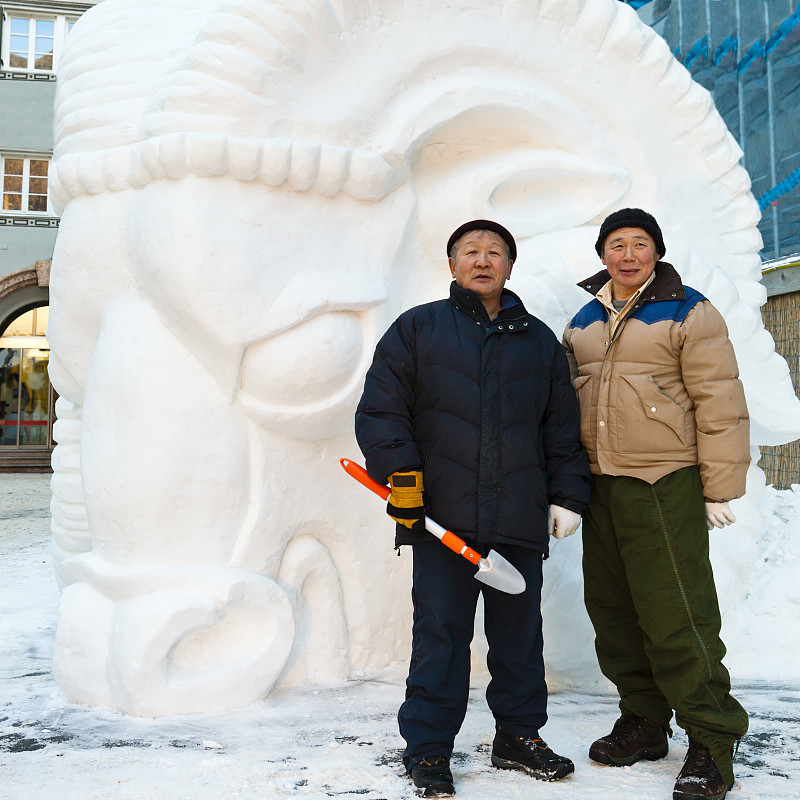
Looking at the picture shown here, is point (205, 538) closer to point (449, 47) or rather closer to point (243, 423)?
point (243, 423)

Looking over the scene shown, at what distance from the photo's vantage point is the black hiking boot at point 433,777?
70.8 inches

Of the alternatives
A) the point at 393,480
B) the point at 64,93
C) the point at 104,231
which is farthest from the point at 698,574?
the point at 64,93

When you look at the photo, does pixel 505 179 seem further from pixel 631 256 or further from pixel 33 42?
pixel 33 42

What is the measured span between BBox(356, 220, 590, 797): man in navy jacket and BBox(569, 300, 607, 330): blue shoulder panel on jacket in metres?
0.19

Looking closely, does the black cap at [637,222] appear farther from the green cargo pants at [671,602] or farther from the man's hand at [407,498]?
the man's hand at [407,498]

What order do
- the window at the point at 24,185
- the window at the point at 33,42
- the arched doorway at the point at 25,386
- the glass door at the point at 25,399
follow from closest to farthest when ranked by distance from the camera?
1. the window at the point at 24,185
2. the window at the point at 33,42
3. the arched doorway at the point at 25,386
4. the glass door at the point at 25,399

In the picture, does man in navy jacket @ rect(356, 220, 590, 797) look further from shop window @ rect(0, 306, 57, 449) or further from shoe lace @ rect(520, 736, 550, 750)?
shop window @ rect(0, 306, 57, 449)

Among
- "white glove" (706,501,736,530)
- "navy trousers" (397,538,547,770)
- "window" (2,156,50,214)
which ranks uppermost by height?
"window" (2,156,50,214)

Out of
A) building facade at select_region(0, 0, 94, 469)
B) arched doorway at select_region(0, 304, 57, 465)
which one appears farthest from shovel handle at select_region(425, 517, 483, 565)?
arched doorway at select_region(0, 304, 57, 465)

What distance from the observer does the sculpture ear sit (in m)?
2.78

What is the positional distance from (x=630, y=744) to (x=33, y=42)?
14.5 m

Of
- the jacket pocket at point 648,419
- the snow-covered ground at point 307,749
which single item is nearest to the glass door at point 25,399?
the snow-covered ground at point 307,749

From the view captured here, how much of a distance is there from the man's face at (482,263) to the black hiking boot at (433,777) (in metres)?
1.12

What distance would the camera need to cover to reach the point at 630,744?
2.03 m
